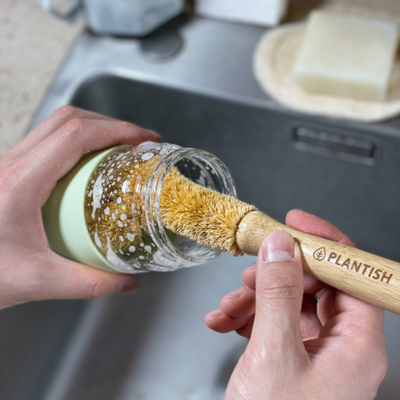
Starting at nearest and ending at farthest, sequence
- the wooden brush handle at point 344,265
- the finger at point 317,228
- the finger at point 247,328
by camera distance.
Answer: the wooden brush handle at point 344,265 → the finger at point 317,228 → the finger at point 247,328

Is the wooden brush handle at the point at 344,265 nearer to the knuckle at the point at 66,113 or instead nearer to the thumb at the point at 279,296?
→ the thumb at the point at 279,296

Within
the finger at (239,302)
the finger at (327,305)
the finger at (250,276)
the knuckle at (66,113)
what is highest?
the knuckle at (66,113)

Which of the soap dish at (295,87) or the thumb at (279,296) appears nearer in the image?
the thumb at (279,296)

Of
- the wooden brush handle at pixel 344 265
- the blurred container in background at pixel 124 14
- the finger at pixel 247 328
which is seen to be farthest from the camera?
the blurred container in background at pixel 124 14

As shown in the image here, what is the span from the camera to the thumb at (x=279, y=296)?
36 centimetres

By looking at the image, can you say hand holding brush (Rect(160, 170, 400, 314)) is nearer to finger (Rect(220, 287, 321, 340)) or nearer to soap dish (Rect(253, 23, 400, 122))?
finger (Rect(220, 287, 321, 340))

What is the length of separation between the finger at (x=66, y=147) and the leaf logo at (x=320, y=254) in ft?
0.80

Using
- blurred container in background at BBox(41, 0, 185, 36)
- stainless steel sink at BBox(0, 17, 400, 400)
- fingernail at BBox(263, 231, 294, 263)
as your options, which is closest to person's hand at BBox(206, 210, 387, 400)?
fingernail at BBox(263, 231, 294, 263)

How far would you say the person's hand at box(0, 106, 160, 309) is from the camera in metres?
0.44

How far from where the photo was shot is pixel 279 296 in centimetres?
37

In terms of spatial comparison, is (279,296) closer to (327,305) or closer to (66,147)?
(327,305)

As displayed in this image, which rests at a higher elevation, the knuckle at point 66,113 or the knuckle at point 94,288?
the knuckle at point 66,113

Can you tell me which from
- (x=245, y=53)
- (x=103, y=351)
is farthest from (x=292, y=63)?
(x=103, y=351)

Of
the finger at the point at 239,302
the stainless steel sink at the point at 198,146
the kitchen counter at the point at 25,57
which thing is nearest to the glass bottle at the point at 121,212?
the finger at the point at 239,302
